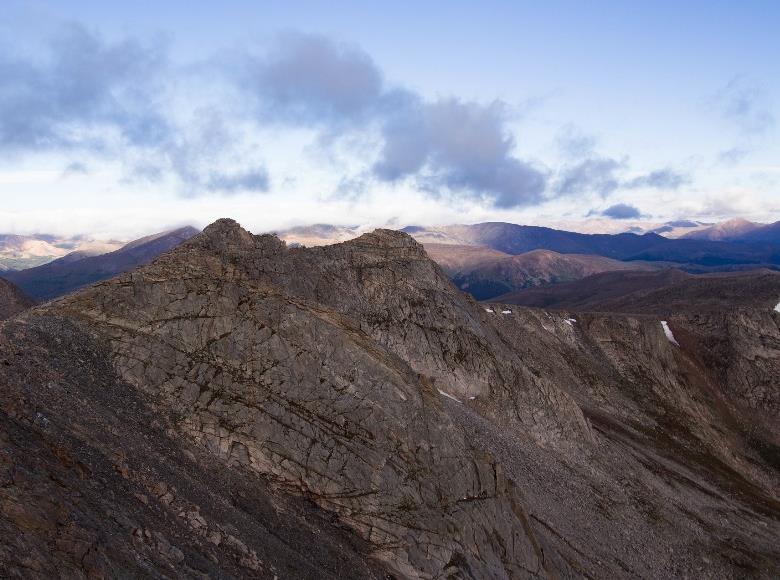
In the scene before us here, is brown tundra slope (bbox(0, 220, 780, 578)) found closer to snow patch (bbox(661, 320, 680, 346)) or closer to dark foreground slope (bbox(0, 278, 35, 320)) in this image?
dark foreground slope (bbox(0, 278, 35, 320))

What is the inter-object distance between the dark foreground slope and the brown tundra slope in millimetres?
40110

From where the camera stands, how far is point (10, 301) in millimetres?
77250

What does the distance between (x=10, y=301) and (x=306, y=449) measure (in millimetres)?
65274

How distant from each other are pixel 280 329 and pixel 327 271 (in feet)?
91.4

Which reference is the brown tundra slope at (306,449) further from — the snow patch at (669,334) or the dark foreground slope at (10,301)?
the snow patch at (669,334)

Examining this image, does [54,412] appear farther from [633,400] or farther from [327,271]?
[633,400]

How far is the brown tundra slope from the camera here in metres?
23.1

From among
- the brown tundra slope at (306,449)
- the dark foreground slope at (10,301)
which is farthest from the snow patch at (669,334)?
the dark foreground slope at (10,301)

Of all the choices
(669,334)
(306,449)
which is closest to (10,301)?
(306,449)

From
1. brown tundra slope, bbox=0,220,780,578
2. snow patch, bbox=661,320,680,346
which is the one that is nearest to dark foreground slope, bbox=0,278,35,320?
brown tundra slope, bbox=0,220,780,578

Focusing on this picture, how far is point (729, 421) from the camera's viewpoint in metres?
92.1

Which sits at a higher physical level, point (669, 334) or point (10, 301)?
point (10, 301)

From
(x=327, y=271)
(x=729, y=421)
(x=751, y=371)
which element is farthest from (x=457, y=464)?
(x=751, y=371)

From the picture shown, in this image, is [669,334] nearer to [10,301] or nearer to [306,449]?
[306,449]
